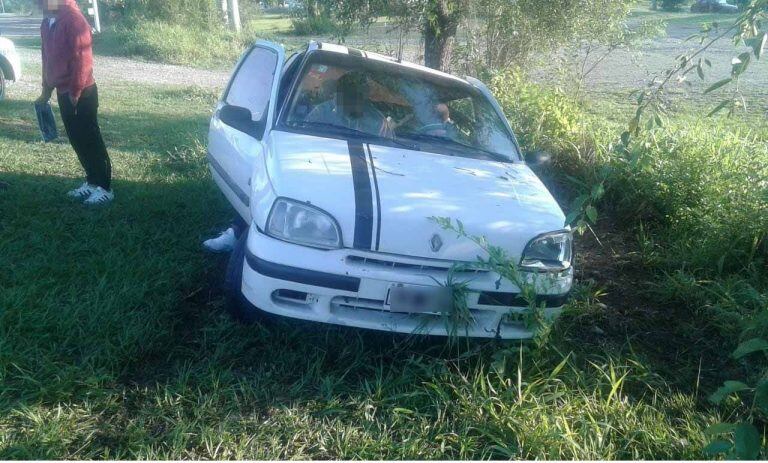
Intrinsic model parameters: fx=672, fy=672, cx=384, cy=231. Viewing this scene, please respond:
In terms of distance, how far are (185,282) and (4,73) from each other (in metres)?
7.81

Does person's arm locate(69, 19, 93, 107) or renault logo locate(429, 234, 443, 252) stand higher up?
person's arm locate(69, 19, 93, 107)

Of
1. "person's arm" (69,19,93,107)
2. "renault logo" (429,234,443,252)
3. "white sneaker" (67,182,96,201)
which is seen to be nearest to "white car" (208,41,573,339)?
"renault logo" (429,234,443,252)

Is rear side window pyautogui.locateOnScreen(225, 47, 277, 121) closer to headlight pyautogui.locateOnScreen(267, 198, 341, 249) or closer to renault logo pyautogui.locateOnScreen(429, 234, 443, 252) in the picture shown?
headlight pyautogui.locateOnScreen(267, 198, 341, 249)

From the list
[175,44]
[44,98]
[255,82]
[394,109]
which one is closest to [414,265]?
[394,109]

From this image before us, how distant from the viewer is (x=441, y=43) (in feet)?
27.0

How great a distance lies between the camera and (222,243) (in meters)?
4.85

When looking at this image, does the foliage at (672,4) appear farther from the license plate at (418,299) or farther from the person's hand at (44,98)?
the license plate at (418,299)

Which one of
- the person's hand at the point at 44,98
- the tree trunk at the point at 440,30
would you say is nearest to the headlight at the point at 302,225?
the person's hand at the point at 44,98

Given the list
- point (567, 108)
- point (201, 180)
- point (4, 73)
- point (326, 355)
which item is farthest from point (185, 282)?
point (4, 73)

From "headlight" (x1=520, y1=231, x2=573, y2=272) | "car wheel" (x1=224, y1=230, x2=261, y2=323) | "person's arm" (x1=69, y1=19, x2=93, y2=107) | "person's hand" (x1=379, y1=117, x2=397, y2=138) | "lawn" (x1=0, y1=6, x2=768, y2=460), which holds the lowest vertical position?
"lawn" (x1=0, y1=6, x2=768, y2=460)

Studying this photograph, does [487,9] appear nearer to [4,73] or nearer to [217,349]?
[217,349]

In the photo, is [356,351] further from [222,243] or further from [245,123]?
[245,123]

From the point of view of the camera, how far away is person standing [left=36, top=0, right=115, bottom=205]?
5.19 metres

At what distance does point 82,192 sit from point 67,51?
114 cm
